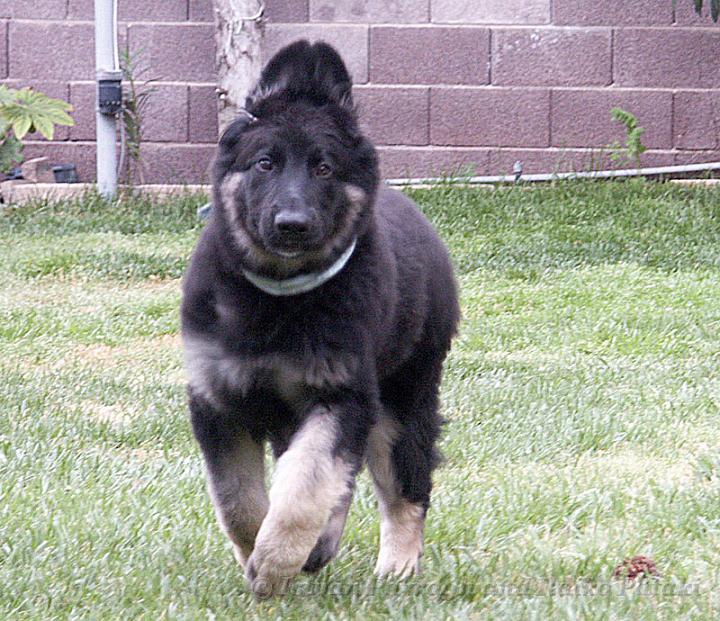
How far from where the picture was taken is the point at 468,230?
10094 millimetres

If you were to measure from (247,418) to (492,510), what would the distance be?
1.10 m

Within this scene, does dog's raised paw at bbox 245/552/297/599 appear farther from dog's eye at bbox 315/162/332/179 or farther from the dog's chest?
dog's eye at bbox 315/162/332/179

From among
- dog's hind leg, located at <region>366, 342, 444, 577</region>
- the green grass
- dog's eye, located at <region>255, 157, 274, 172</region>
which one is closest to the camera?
the green grass

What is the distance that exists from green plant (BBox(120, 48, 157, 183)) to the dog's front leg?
792cm

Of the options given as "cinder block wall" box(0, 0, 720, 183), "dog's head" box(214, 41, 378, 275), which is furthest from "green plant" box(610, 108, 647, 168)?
"dog's head" box(214, 41, 378, 275)

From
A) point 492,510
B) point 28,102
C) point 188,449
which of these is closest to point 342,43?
point 28,102

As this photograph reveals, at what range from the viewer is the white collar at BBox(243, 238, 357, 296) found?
3748 millimetres

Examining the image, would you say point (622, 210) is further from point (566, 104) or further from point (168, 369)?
point (168, 369)

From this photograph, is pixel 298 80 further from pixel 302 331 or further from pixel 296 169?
pixel 302 331

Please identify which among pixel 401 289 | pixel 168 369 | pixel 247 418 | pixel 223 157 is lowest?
pixel 168 369

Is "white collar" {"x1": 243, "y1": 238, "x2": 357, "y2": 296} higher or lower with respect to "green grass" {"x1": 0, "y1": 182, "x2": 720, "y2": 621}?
higher

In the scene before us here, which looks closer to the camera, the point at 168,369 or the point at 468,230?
the point at 168,369

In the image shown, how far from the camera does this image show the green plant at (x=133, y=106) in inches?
437

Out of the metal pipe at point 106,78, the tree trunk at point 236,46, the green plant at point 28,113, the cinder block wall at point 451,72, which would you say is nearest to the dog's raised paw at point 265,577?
the green plant at point 28,113
